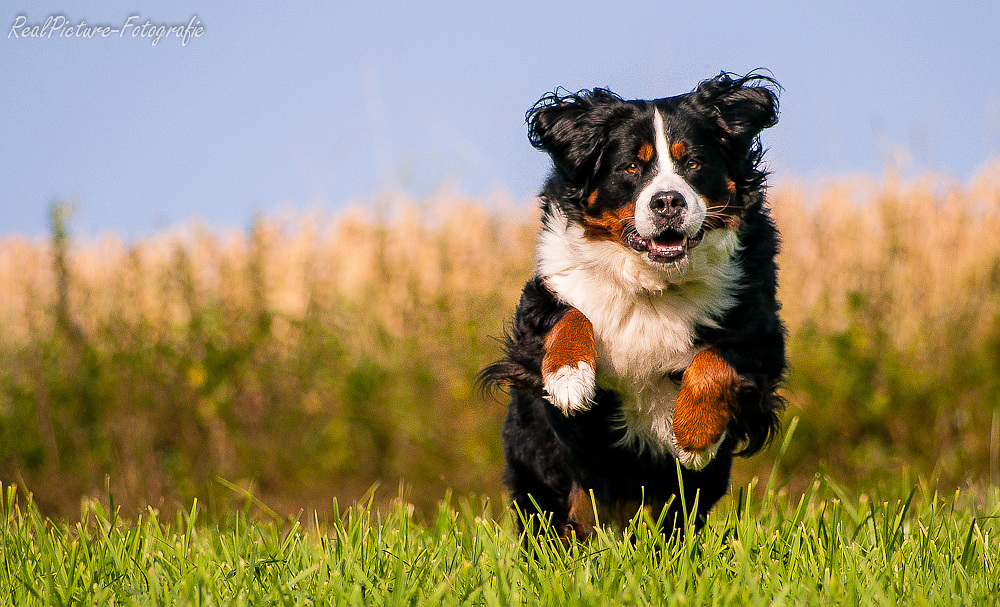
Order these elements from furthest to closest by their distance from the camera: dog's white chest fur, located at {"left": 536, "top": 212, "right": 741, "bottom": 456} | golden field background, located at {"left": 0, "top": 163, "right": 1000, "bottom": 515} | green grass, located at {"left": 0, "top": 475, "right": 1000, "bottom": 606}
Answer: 1. golden field background, located at {"left": 0, "top": 163, "right": 1000, "bottom": 515}
2. dog's white chest fur, located at {"left": 536, "top": 212, "right": 741, "bottom": 456}
3. green grass, located at {"left": 0, "top": 475, "right": 1000, "bottom": 606}

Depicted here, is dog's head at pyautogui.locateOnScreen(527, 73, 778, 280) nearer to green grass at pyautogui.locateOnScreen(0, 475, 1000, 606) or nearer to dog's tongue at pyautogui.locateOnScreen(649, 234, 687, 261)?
dog's tongue at pyautogui.locateOnScreen(649, 234, 687, 261)

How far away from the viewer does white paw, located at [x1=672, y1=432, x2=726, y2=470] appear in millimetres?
2975

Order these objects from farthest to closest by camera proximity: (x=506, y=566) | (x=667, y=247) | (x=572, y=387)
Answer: (x=667, y=247) → (x=572, y=387) → (x=506, y=566)

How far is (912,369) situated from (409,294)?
377cm

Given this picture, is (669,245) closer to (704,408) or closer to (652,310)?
(652,310)

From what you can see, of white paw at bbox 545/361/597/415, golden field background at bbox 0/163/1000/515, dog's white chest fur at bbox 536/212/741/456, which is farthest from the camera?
golden field background at bbox 0/163/1000/515

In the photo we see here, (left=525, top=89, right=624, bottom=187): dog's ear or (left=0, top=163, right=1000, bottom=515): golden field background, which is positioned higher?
(left=525, top=89, right=624, bottom=187): dog's ear

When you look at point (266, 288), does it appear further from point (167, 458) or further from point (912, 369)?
point (912, 369)

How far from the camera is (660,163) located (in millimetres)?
3195

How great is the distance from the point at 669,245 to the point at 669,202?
0.59 feet

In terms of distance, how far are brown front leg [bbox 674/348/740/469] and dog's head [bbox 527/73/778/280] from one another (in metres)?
0.38

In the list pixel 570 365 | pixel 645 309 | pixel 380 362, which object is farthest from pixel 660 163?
pixel 380 362

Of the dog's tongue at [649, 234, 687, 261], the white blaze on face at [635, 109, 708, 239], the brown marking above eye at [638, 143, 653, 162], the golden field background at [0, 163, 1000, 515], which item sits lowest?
the golden field background at [0, 163, 1000, 515]

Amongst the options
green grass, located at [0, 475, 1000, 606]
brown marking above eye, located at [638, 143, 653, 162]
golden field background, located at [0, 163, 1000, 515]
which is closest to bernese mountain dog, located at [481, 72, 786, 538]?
brown marking above eye, located at [638, 143, 653, 162]
